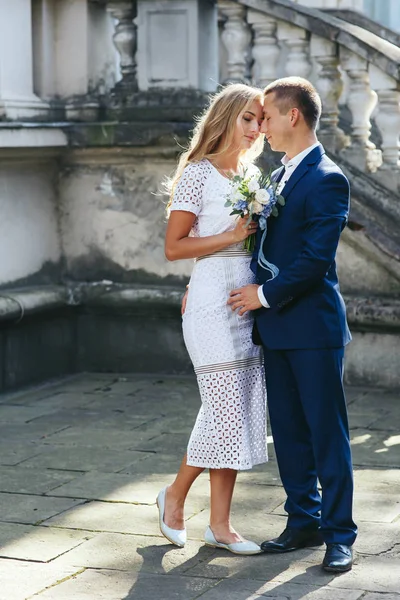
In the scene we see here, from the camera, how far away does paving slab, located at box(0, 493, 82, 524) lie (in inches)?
207

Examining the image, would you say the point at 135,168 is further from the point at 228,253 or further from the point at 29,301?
the point at 228,253

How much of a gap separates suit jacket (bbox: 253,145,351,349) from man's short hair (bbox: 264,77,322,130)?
5.5 inches

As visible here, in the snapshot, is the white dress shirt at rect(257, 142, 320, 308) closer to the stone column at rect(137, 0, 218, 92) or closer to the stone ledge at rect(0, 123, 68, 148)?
the stone ledge at rect(0, 123, 68, 148)

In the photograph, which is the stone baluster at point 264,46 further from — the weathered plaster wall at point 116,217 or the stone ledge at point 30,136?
the stone ledge at point 30,136

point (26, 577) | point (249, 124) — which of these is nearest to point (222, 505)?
point (26, 577)

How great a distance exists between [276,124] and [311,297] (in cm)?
62

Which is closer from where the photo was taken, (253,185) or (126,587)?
(126,587)

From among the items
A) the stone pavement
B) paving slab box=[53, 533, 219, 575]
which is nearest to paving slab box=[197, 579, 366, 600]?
the stone pavement

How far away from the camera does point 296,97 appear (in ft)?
15.1

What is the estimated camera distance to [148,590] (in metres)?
4.43

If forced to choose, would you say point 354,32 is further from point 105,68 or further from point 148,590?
point 148,590

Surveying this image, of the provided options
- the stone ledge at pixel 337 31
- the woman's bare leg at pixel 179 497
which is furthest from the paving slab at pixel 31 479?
the stone ledge at pixel 337 31

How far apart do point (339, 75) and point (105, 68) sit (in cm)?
155

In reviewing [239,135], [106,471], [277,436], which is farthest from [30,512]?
[239,135]
